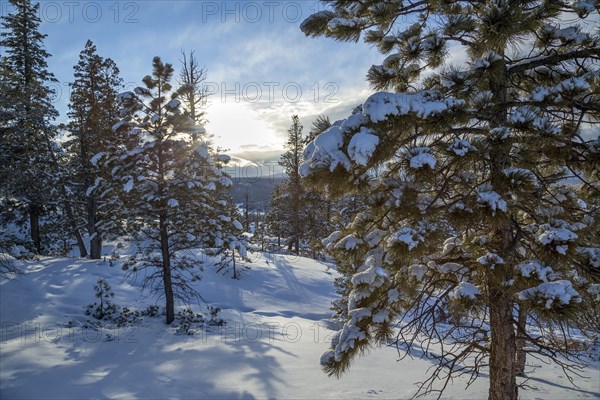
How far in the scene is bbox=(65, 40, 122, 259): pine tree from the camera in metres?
17.5

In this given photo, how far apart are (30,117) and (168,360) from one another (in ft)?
41.6

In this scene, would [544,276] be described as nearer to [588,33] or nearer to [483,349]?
[483,349]

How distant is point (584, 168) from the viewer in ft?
13.6

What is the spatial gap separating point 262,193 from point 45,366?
151 meters

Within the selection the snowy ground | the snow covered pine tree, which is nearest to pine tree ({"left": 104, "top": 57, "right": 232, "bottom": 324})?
the snowy ground

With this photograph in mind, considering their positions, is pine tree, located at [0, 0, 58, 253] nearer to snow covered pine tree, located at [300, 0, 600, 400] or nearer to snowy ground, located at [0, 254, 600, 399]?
snowy ground, located at [0, 254, 600, 399]

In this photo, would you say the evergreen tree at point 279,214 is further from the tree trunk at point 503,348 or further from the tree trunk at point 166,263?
the tree trunk at point 503,348

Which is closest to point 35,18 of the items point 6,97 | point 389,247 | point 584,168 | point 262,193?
point 6,97

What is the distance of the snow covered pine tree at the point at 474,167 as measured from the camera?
3457 millimetres

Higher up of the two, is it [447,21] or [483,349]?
[447,21]

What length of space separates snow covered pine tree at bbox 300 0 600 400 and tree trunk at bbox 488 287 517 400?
0.01 metres

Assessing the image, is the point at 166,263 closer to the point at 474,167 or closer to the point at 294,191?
the point at 474,167

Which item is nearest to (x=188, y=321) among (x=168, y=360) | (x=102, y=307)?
(x=102, y=307)

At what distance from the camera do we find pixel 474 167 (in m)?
4.28
